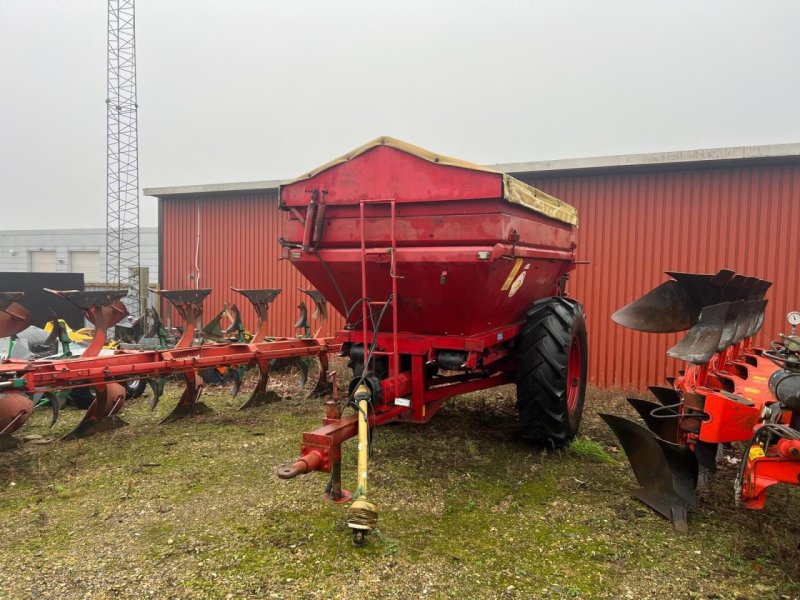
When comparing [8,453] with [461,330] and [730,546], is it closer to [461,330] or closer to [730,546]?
[461,330]

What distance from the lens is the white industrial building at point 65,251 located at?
848 inches

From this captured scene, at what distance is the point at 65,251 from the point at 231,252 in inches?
613

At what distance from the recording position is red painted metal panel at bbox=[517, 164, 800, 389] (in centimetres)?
733

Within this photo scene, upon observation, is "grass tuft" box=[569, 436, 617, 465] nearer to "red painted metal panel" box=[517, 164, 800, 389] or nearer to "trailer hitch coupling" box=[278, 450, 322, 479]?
"trailer hitch coupling" box=[278, 450, 322, 479]

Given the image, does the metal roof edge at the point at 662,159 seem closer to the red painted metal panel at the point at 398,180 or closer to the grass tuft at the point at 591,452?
the red painted metal panel at the point at 398,180

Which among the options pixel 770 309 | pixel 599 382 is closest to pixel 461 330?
pixel 599 382

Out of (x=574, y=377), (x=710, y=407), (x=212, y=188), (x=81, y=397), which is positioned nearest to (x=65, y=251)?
(x=212, y=188)

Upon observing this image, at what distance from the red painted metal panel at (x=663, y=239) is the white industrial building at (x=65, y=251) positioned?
17819 mm

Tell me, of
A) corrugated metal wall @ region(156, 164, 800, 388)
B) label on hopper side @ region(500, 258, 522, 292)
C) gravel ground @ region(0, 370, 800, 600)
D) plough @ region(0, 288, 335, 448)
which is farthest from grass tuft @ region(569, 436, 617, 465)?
corrugated metal wall @ region(156, 164, 800, 388)

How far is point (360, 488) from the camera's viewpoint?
2768 millimetres

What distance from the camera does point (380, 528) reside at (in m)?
3.23

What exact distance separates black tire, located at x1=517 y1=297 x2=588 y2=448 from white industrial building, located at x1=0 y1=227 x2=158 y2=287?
19.6 metres

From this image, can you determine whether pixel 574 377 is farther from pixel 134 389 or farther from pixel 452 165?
pixel 134 389

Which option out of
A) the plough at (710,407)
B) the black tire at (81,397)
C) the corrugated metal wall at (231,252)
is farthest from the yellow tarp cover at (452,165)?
the corrugated metal wall at (231,252)
